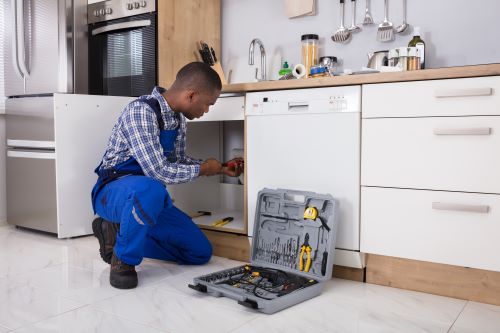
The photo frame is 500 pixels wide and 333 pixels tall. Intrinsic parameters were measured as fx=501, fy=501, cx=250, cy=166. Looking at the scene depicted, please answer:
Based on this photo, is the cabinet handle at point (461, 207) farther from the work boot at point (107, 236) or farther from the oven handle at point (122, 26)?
the oven handle at point (122, 26)

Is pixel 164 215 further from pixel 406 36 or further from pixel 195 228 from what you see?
pixel 406 36

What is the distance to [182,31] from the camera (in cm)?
287

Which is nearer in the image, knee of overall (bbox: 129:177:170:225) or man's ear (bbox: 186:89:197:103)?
knee of overall (bbox: 129:177:170:225)

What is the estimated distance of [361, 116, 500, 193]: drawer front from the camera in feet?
5.45

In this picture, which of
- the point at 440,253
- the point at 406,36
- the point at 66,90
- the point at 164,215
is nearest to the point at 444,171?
the point at 440,253

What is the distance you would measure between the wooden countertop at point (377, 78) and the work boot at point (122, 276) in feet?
2.92

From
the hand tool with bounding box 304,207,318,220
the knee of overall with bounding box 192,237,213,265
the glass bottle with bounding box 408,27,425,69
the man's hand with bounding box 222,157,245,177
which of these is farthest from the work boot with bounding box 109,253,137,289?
the glass bottle with bounding box 408,27,425,69

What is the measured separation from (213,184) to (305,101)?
43.5 inches

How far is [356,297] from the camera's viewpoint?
1.80 m

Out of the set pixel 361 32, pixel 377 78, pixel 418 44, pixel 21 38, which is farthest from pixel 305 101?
pixel 21 38

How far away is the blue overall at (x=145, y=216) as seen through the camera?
1891mm

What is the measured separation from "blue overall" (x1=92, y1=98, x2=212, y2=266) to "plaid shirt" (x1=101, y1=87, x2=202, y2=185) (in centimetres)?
3

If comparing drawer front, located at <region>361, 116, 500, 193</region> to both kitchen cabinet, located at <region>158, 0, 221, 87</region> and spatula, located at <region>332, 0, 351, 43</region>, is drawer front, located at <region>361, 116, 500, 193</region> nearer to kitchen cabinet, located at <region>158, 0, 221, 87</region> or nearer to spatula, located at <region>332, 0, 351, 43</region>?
spatula, located at <region>332, 0, 351, 43</region>

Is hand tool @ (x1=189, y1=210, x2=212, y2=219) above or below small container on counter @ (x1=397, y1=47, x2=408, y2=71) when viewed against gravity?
below
